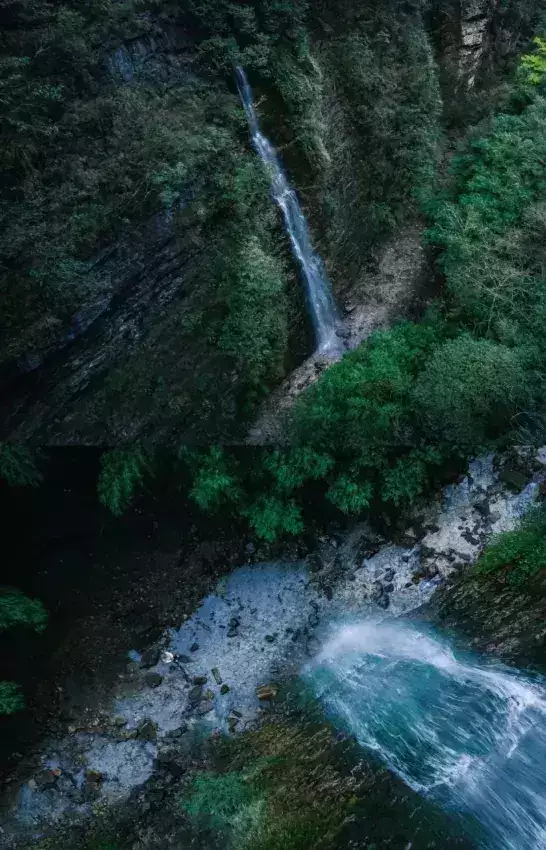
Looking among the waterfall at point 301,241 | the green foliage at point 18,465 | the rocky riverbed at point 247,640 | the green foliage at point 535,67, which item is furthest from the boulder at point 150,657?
the green foliage at point 535,67

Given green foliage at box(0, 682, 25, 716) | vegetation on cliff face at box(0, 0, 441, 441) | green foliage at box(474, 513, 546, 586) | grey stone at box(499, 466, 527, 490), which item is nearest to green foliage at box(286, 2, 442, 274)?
vegetation on cliff face at box(0, 0, 441, 441)

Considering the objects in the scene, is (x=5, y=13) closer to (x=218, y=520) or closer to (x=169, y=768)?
(x=218, y=520)

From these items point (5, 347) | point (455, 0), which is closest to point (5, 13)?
point (5, 347)

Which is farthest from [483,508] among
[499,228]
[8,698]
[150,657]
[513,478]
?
[8,698]

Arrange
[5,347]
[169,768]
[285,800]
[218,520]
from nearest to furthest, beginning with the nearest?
[285,800]
[5,347]
[169,768]
[218,520]

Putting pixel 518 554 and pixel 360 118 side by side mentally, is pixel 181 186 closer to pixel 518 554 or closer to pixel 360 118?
pixel 360 118

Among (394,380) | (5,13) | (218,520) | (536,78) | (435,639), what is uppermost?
(5,13)

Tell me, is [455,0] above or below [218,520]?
above

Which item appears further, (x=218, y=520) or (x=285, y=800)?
(x=218, y=520)
